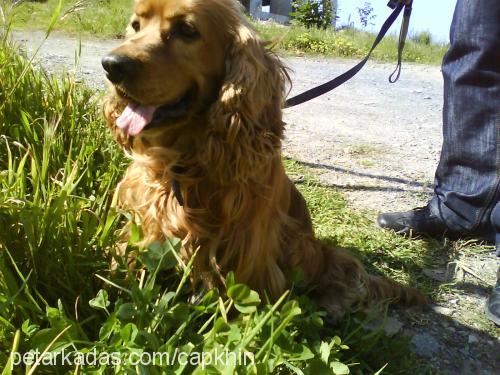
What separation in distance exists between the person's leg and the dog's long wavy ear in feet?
4.54

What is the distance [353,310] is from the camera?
2.26 meters

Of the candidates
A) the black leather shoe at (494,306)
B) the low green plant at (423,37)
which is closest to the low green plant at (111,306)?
the black leather shoe at (494,306)

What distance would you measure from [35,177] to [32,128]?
81 centimetres

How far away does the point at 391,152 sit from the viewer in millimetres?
4625

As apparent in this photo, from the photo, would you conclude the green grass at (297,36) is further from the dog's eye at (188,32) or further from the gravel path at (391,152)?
the dog's eye at (188,32)

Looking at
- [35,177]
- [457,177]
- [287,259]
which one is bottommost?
[287,259]

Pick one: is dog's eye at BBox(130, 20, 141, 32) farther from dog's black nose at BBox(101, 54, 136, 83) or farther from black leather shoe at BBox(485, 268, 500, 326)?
black leather shoe at BBox(485, 268, 500, 326)

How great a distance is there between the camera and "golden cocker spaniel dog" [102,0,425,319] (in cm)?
185

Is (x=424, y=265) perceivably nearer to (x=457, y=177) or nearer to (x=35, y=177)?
(x=457, y=177)

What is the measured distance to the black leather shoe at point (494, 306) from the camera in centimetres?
232

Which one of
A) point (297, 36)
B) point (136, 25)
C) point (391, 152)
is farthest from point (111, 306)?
point (297, 36)

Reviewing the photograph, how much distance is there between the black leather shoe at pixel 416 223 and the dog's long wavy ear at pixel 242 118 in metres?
1.41

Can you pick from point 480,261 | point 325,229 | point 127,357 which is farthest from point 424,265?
point 127,357

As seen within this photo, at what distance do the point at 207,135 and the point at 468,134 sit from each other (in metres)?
1.76
